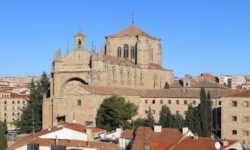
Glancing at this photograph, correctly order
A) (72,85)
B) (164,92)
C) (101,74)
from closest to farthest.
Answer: (72,85) < (101,74) < (164,92)

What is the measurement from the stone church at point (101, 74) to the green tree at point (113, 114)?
148 centimetres

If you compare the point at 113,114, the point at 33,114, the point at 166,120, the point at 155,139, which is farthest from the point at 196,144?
the point at 33,114

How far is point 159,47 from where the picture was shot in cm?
8769

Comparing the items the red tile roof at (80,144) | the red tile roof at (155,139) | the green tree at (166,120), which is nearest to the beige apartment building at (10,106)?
the green tree at (166,120)

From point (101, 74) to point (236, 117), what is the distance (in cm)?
1905

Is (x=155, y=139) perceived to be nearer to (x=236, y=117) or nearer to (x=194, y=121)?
(x=194, y=121)

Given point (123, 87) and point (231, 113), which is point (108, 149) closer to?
point (231, 113)

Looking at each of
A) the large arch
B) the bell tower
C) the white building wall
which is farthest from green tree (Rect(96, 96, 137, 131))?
the white building wall

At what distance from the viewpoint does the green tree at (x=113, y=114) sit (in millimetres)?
61906

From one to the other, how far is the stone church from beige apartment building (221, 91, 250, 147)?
15137mm

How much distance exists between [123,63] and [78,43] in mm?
7549

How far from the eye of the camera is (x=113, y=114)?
62188mm

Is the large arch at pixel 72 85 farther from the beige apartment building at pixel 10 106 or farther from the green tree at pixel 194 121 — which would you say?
the beige apartment building at pixel 10 106

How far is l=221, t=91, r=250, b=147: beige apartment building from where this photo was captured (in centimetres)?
5794
